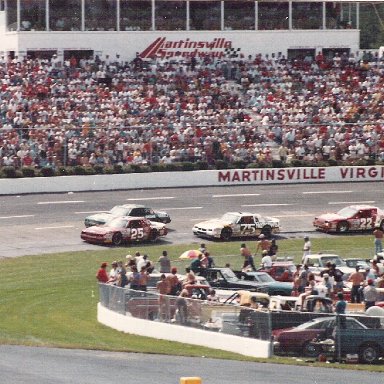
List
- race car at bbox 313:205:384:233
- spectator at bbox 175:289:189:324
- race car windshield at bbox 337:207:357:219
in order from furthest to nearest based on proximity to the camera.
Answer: race car windshield at bbox 337:207:357:219 → race car at bbox 313:205:384:233 → spectator at bbox 175:289:189:324

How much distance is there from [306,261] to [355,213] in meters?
10.4

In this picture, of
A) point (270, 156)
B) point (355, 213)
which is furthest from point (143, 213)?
point (270, 156)

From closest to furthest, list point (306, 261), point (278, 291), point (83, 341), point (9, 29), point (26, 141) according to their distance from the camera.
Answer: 1. point (83, 341)
2. point (278, 291)
3. point (306, 261)
4. point (26, 141)
5. point (9, 29)

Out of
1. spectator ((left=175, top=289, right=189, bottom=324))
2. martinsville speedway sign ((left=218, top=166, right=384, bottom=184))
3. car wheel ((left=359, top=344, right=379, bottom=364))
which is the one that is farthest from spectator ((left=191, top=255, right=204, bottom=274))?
martinsville speedway sign ((left=218, top=166, right=384, bottom=184))

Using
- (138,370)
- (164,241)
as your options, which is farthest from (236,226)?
(138,370)

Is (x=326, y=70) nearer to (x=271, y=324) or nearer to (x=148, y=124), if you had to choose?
(x=148, y=124)

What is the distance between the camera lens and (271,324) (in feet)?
89.1

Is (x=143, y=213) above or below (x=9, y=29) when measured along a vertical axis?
below

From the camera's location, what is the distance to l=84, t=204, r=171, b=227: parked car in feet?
155

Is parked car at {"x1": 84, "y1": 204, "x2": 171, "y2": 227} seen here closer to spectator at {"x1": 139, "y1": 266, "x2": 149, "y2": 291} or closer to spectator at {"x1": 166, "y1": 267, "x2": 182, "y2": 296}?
spectator at {"x1": 139, "y1": 266, "x2": 149, "y2": 291}

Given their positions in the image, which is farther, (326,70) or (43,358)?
(326,70)

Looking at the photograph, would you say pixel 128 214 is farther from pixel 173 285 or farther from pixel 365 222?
pixel 173 285

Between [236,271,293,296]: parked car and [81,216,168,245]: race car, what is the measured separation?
32.0 feet

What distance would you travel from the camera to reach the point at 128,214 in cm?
4747
